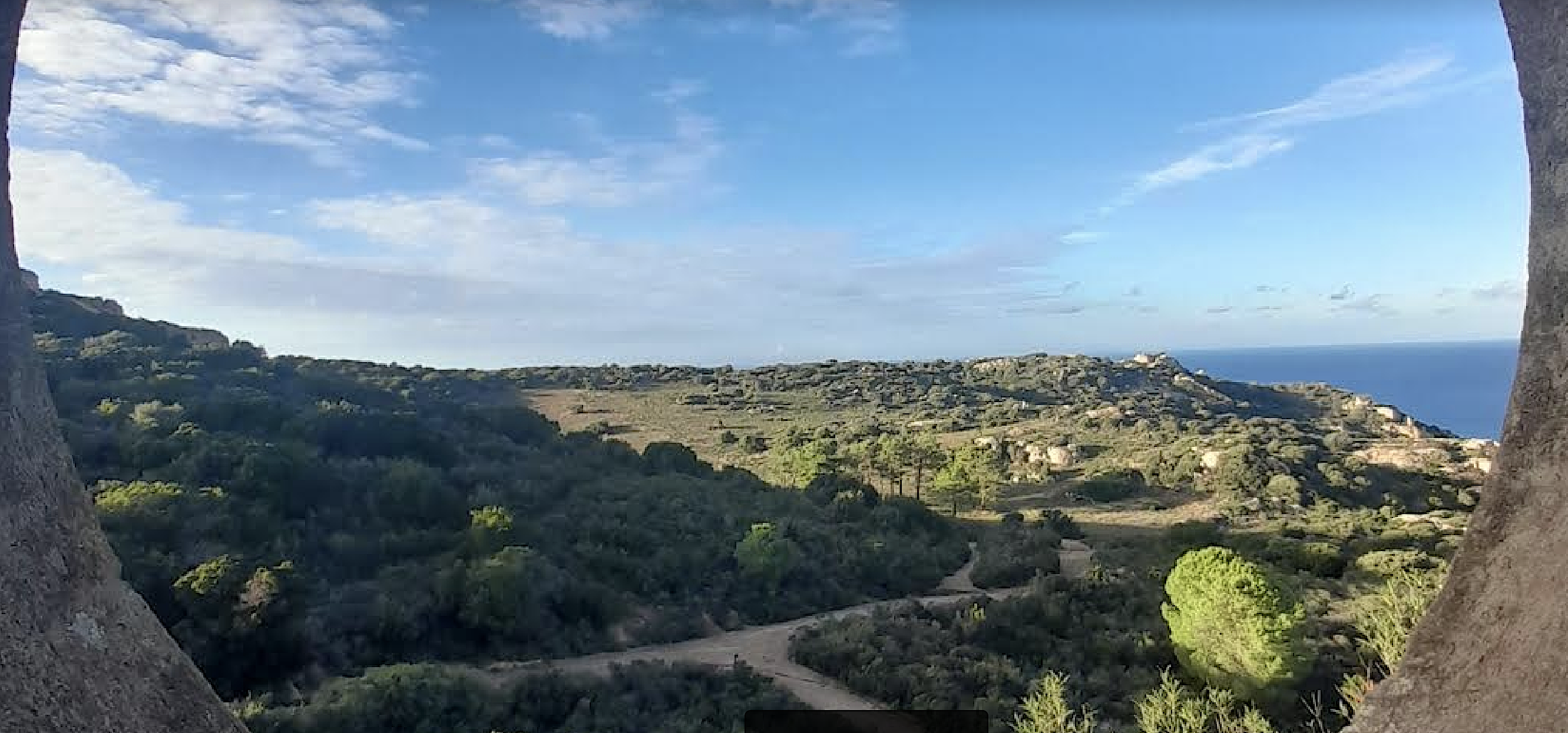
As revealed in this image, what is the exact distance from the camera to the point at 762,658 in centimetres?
1578

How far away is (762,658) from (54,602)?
1390 cm

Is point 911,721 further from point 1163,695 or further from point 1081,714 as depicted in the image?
point 1163,695

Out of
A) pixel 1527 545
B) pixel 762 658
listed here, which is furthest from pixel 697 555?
pixel 1527 545

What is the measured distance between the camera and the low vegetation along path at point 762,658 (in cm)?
1364

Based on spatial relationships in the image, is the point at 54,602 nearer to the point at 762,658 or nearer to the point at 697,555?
the point at 762,658

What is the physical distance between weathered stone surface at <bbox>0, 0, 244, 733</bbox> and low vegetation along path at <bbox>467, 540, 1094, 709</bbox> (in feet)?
35.2

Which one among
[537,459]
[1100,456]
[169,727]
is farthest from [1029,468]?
[169,727]

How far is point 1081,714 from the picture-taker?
12.2 metres

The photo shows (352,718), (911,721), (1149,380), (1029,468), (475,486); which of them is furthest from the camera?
(1149,380)

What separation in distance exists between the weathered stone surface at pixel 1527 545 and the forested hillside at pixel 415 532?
47.0 ft

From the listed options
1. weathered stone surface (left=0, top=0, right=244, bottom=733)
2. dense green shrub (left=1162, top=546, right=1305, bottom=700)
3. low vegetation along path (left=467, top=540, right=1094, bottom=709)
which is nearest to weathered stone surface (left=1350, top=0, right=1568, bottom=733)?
weathered stone surface (left=0, top=0, right=244, bottom=733)

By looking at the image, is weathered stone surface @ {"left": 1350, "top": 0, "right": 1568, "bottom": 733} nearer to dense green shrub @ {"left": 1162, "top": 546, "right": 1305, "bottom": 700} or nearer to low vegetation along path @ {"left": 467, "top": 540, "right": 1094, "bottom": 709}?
dense green shrub @ {"left": 1162, "top": 546, "right": 1305, "bottom": 700}

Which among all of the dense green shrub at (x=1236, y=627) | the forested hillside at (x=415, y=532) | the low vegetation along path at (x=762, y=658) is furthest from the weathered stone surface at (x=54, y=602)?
the dense green shrub at (x=1236, y=627)

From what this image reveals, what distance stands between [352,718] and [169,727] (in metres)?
9.05
